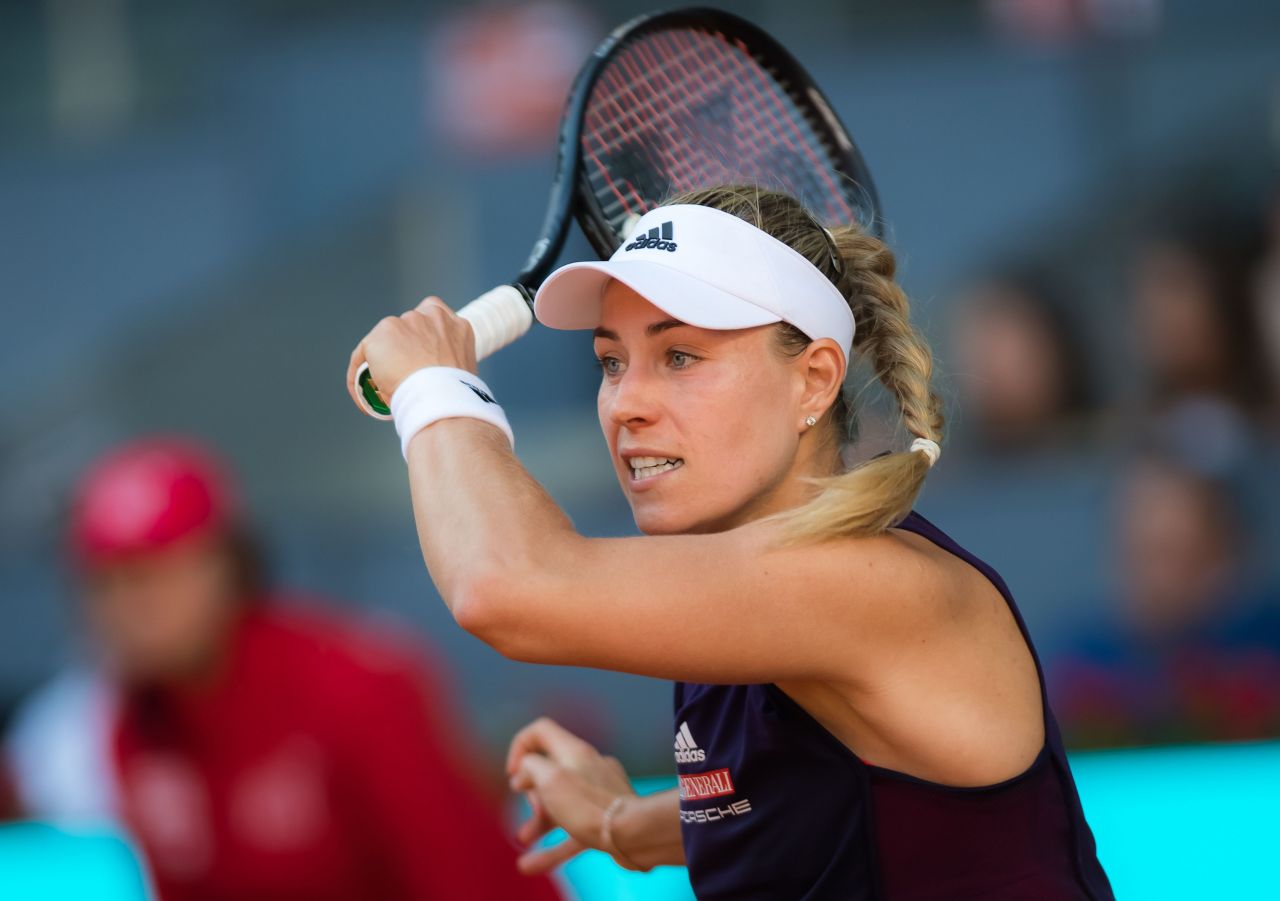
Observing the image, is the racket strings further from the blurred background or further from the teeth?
the blurred background

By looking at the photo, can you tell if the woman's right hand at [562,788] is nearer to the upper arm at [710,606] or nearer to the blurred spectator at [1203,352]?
the upper arm at [710,606]

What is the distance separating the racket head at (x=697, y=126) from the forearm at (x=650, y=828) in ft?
2.56

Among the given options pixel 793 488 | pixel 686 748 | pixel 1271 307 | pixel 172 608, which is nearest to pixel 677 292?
pixel 793 488

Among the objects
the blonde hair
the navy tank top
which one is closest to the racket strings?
the blonde hair

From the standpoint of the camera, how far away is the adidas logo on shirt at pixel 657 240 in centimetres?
197

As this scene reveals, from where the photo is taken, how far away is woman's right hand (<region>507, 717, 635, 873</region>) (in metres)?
2.34

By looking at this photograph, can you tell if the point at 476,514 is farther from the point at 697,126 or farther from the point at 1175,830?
→ the point at 1175,830

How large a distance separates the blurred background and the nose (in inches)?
128

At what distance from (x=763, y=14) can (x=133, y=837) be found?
5.08 m

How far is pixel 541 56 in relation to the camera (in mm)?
7324

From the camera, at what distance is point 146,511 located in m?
3.12

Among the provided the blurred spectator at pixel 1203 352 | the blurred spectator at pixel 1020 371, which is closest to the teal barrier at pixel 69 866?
the blurred spectator at pixel 1020 371

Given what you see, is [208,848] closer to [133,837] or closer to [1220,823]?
[133,837]

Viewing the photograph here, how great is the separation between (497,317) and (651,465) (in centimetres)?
31
